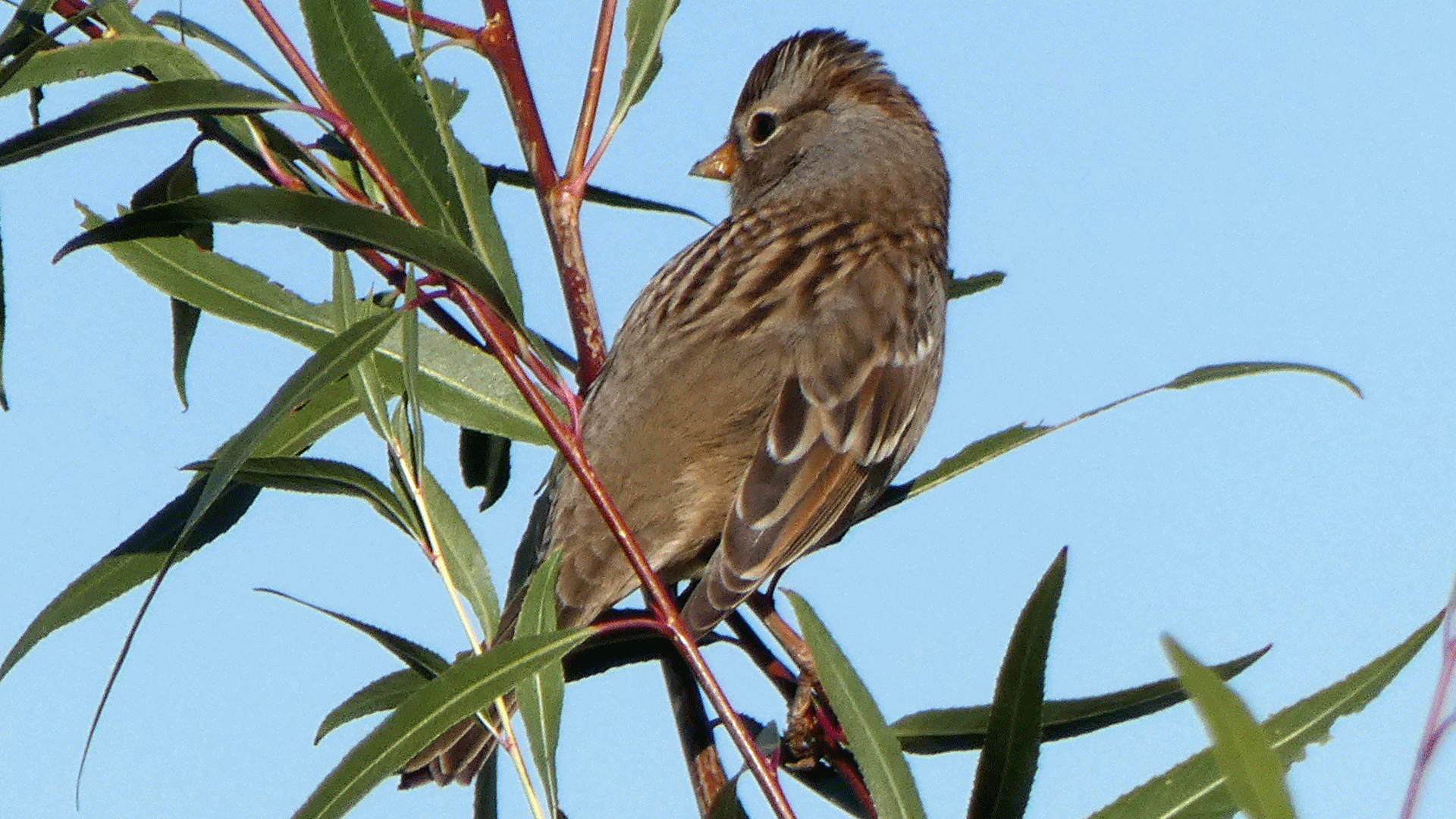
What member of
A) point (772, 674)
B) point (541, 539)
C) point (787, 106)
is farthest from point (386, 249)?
point (787, 106)

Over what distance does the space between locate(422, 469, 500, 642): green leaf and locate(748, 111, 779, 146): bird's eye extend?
7.83ft

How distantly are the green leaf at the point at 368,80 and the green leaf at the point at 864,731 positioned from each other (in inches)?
31.3

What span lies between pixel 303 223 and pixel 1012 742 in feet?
3.26

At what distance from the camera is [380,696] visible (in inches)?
101

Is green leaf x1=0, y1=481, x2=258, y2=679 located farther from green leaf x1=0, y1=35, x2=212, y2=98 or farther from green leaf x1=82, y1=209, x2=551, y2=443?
green leaf x1=0, y1=35, x2=212, y2=98

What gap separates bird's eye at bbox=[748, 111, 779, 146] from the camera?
Result: 4.82m

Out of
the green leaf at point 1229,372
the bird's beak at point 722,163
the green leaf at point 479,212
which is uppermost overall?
the bird's beak at point 722,163

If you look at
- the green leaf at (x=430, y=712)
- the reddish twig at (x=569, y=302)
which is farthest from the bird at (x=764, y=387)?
the green leaf at (x=430, y=712)

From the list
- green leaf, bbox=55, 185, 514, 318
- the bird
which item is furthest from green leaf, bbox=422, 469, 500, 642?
green leaf, bbox=55, 185, 514, 318

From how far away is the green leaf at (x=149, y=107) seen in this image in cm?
218

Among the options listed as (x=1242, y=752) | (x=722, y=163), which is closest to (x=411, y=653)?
(x=1242, y=752)

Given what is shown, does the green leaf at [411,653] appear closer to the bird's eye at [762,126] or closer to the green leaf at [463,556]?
the green leaf at [463,556]

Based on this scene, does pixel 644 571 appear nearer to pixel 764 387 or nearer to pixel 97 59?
pixel 97 59

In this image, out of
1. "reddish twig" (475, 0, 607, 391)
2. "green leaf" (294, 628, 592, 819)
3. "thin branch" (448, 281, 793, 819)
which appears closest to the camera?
"thin branch" (448, 281, 793, 819)
